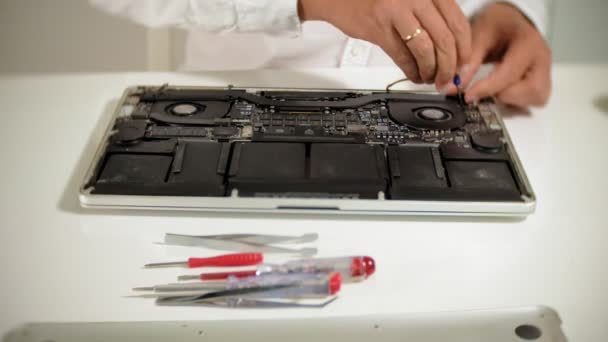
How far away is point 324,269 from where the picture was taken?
58 cm

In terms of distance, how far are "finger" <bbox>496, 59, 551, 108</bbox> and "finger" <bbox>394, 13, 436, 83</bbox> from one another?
15 cm

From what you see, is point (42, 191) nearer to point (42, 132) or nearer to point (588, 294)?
point (42, 132)

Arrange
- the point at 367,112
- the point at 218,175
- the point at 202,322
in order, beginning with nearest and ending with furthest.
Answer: the point at 202,322, the point at 218,175, the point at 367,112

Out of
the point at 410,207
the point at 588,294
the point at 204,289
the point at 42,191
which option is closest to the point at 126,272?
the point at 204,289

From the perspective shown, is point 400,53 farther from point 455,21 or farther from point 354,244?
point 354,244

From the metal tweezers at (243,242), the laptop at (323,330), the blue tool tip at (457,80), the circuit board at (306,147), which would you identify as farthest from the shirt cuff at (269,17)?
the laptop at (323,330)

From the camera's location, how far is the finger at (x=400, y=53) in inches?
30.4

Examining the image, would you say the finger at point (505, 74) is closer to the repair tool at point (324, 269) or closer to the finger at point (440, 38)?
the finger at point (440, 38)

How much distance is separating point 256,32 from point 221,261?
441 mm

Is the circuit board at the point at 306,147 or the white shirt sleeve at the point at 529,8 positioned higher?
the white shirt sleeve at the point at 529,8

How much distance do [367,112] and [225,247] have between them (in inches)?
10.3

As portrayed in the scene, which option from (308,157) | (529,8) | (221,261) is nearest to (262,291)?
(221,261)

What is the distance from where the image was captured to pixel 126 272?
0.58 m

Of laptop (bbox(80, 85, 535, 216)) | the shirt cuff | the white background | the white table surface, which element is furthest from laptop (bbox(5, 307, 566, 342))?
the white background
